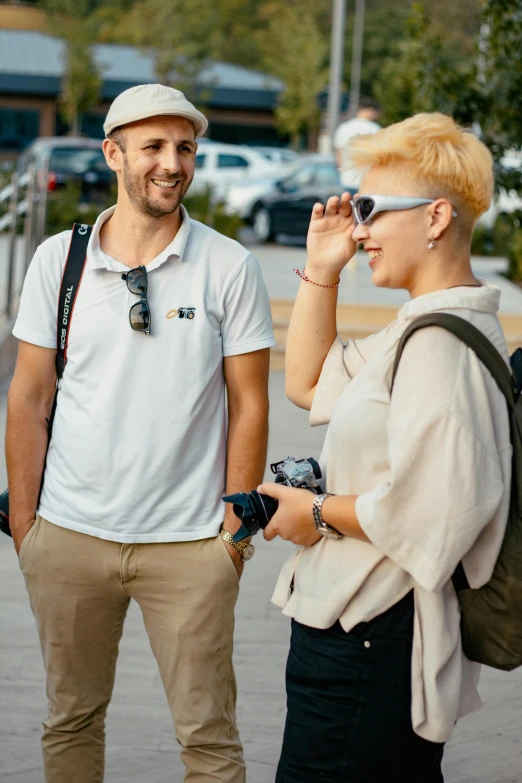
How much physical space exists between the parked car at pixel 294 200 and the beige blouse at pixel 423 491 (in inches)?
684

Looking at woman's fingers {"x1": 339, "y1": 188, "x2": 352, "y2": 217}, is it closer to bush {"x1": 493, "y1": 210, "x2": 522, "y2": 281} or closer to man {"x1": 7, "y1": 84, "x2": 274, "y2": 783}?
man {"x1": 7, "y1": 84, "x2": 274, "y2": 783}

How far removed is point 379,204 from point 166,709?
2505mm

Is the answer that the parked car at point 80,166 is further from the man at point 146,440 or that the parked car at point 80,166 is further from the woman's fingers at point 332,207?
the woman's fingers at point 332,207

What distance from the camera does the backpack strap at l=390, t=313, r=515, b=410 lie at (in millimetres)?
2131

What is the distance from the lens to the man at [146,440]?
9.37ft

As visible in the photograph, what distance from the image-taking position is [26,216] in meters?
10.8

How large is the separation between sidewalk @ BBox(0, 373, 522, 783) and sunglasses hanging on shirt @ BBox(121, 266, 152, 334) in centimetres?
166

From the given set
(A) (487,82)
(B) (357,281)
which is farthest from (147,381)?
(B) (357,281)

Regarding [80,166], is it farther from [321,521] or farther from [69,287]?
[321,521]

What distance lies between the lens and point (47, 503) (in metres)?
2.99

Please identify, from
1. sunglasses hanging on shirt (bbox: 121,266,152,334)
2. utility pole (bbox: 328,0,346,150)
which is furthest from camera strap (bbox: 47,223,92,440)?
utility pole (bbox: 328,0,346,150)

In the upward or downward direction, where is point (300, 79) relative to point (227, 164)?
downward

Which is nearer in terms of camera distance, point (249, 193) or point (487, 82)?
point (487, 82)

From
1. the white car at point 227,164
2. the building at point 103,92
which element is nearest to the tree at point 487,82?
the white car at point 227,164
